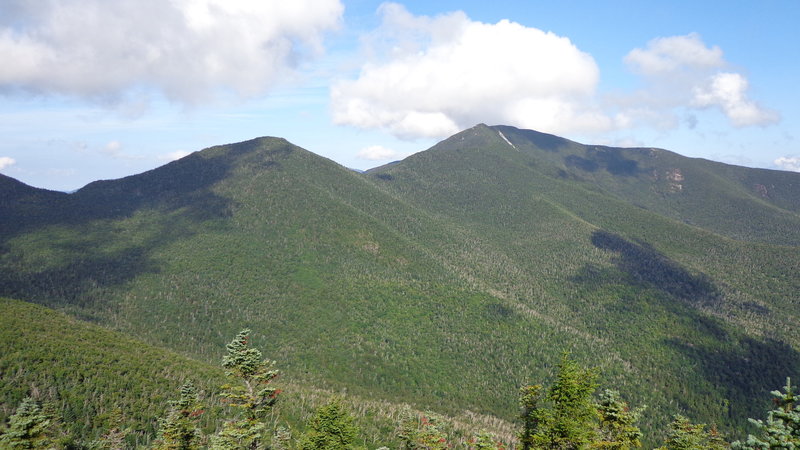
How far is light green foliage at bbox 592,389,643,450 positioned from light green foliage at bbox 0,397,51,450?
5566 cm

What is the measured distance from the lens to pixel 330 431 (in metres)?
40.4

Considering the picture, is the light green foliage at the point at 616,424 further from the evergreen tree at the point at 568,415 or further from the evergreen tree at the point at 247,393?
the evergreen tree at the point at 247,393

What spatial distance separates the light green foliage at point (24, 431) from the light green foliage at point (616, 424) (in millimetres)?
55658

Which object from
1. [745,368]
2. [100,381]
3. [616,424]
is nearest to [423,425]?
[616,424]

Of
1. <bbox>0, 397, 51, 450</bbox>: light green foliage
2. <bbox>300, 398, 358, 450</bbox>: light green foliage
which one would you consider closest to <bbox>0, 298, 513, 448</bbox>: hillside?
<bbox>0, 397, 51, 450</bbox>: light green foliage

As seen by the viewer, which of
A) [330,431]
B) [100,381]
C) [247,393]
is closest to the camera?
[330,431]

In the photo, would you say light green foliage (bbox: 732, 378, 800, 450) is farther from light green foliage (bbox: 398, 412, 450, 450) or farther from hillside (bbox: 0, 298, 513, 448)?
hillside (bbox: 0, 298, 513, 448)

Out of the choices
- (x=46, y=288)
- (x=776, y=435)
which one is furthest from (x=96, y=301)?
(x=776, y=435)

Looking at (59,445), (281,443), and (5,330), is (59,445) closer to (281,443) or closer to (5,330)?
(281,443)

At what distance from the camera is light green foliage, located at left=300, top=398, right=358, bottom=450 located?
130ft

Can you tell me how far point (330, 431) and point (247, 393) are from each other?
10963 millimetres

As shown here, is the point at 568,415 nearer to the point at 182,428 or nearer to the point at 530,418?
the point at 530,418

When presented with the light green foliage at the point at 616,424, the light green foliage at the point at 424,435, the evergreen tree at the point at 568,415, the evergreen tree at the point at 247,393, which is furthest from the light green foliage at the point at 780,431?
the evergreen tree at the point at 247,393

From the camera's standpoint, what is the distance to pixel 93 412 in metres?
87.2
